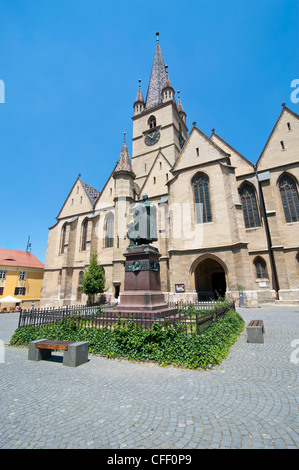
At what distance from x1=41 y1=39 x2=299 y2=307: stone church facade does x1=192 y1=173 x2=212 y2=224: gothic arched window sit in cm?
10

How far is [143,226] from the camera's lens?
982 centimetres

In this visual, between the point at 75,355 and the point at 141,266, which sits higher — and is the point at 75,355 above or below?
below

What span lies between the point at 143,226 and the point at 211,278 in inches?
724

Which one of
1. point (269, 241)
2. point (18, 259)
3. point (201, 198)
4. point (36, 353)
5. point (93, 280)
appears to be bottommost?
point (36, 353)

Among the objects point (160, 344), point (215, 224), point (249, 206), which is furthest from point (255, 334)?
point (249, 206)

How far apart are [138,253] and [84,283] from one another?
18904mm

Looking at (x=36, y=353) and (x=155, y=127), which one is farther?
(x=155, y=127)

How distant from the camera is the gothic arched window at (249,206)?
21.9m

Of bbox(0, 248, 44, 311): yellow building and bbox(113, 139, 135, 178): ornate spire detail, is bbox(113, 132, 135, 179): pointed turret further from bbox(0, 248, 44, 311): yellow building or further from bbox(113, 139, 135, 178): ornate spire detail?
bbox(0, 248, 44, 311): yellow building

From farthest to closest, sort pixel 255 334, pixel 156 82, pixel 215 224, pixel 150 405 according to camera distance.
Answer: pixel 156 82
pixel 215 224
pixel 255 334
pixel 150 405

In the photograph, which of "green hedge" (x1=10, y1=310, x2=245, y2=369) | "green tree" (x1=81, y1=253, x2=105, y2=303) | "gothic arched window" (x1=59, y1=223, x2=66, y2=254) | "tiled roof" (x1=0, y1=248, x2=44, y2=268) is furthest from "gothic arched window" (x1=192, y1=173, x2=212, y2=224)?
"tiled roof" (x1=0, y1=248, x2=44, y2=268)

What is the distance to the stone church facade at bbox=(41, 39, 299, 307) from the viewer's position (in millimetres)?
19188

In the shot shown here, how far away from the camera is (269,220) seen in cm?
2000

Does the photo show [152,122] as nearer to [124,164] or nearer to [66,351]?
[124,164]
